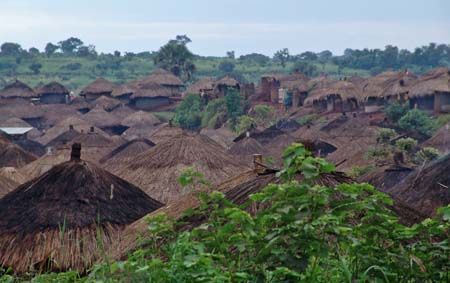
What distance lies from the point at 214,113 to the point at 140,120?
367 cm

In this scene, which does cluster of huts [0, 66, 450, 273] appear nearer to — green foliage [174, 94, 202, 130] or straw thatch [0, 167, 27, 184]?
straw thatch [0, 167, 27, 184]

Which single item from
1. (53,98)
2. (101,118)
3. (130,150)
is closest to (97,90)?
(53,98)

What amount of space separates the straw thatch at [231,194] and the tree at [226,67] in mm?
65836

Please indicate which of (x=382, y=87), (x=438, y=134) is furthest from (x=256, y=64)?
(x=438, y=134)

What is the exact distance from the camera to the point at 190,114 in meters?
43.2

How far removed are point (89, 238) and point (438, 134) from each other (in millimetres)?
17751

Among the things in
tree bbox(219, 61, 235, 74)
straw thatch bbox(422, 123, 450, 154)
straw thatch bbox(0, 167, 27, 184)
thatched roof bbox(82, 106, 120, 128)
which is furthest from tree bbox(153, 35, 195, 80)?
straw thatch bbox(0, 167, 27, 184)

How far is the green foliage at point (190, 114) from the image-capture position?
4306cm

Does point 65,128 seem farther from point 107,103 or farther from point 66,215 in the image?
point 66,215

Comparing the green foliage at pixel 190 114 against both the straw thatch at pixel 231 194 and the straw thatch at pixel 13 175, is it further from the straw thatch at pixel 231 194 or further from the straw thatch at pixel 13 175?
the straw thatch at pixel 231 194

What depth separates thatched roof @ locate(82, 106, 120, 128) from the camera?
1778 inches

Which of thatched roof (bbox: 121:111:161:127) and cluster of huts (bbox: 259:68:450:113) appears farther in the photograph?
thatched roof (bbox: 121:111:161:127)

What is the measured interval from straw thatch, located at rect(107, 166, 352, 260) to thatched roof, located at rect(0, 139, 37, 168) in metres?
13.3

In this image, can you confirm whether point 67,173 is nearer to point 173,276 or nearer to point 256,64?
point 173,276
